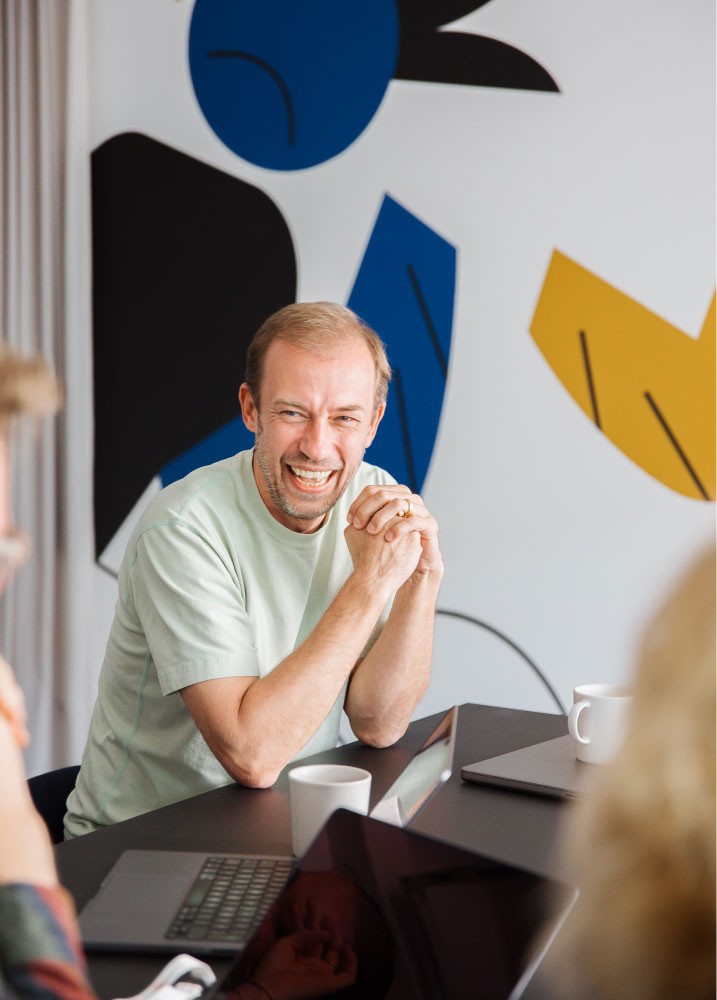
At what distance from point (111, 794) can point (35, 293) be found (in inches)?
77.6

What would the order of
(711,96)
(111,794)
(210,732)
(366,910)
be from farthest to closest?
(711,96) < (111,794) < (210,732) < (366,910)

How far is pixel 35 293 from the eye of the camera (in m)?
3.10

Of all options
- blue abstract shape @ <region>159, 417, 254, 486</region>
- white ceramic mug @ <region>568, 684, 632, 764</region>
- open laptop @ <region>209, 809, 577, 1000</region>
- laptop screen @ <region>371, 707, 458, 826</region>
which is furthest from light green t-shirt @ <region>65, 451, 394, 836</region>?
blue abstract shape @ <region>159, 417, 254, 486</region>

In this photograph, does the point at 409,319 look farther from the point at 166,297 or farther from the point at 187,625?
the point at 187,625

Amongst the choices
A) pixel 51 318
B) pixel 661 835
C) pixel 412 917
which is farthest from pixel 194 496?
pixel 51 318

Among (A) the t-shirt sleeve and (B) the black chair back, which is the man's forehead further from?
(B) the black chair back

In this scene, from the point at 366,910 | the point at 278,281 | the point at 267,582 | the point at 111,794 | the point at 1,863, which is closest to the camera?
the point at 1,863

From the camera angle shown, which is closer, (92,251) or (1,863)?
(1,863)

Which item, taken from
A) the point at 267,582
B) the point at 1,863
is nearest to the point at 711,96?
the point at 267,582

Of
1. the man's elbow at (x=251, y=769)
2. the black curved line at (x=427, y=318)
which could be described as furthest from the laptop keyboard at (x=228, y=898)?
the black curved line at (x=427, y=318)

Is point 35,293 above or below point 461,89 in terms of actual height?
below

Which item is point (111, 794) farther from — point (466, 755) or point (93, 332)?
point (93, 332)

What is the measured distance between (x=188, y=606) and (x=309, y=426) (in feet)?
1.41

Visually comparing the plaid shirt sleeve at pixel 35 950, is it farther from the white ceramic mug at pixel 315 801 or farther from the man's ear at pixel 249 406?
the man's ear at pixel 249 406
